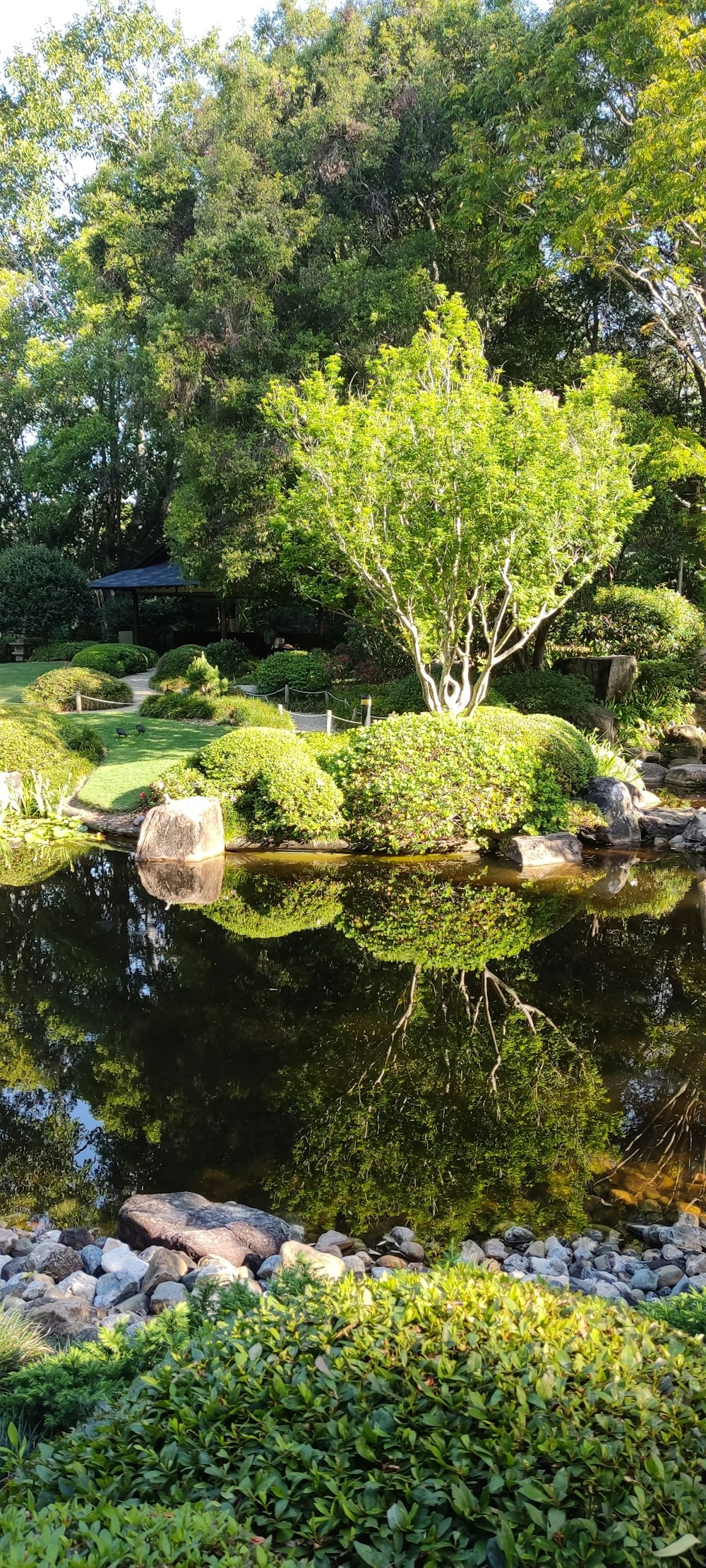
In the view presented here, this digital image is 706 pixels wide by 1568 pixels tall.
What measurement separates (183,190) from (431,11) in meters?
6.92

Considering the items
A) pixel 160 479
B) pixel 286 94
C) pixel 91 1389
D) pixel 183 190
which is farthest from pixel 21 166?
pixel 91 1389

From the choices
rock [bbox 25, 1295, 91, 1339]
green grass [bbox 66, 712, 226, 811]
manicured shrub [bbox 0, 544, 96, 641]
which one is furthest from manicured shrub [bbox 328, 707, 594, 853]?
manicured shrub [bbox 0, 544, 96, 641]

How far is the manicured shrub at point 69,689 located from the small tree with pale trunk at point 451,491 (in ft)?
27.1

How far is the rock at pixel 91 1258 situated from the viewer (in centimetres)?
447

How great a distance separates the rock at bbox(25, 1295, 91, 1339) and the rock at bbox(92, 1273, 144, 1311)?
301 mm

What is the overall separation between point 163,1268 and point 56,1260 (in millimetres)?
532

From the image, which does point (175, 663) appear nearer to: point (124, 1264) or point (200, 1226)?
point (200, 1226)

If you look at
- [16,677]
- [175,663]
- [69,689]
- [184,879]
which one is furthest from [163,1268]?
[16,677]

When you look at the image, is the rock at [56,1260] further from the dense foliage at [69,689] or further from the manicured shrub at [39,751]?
the dense foliage at [69,689]

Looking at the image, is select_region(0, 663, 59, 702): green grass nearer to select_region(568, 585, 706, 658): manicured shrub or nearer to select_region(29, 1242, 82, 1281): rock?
select_region(568, 585, 706, 658): manicured shrub

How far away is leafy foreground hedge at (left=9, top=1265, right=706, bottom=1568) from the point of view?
197cm

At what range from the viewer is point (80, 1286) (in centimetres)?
422

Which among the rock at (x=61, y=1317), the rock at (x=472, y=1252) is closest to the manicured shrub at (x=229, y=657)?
the rock at (x=472, y=1252)

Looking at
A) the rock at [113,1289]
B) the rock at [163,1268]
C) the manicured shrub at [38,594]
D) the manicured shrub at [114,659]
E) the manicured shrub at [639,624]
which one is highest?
the manicured shrub at [38,594]
